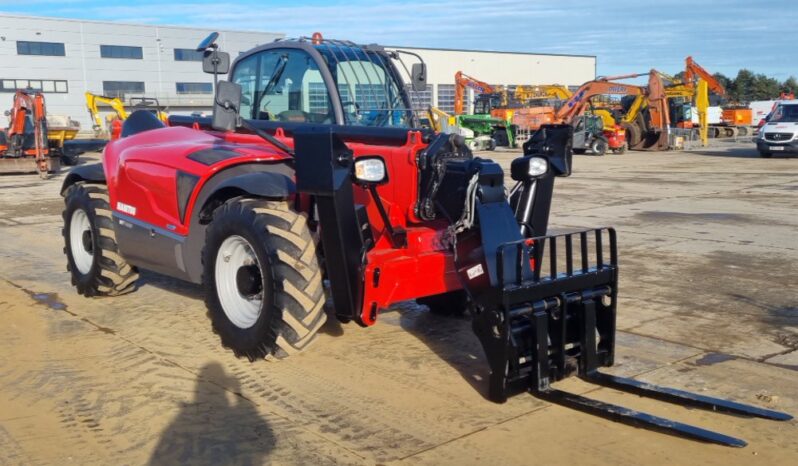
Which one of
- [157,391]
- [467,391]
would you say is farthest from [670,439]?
[157,391]

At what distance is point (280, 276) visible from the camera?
4938 mm

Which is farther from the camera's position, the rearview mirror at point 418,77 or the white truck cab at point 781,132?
the white truck cab at point 781,132

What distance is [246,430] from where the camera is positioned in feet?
14.0

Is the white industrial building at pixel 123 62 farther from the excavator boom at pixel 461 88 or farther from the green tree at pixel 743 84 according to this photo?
the green tree at pixel 743 84

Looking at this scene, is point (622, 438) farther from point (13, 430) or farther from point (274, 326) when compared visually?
point (13, 430)

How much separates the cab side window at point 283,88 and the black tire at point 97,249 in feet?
5.23

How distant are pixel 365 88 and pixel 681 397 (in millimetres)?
3144

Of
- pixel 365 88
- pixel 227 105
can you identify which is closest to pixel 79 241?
pixel 227 105

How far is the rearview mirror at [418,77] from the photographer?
6582mm

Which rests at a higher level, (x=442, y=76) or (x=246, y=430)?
(x=442, y=76)

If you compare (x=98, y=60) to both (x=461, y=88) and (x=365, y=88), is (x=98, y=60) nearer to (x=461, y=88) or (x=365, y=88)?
(x=461, y=88)

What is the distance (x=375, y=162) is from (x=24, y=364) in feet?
9.14

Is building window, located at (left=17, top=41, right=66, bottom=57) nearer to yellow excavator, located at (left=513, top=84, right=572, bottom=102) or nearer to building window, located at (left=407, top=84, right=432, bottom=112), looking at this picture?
yellow excavator, located at (left=513, top=84, right=572, bottom=102)

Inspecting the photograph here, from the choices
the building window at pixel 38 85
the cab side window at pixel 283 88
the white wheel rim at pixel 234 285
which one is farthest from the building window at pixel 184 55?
the white wheel rim at pixel 234 285
